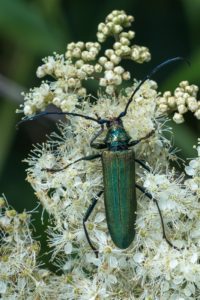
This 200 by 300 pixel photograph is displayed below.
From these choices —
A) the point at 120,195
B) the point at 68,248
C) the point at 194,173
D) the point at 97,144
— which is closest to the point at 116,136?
the point at 97,144

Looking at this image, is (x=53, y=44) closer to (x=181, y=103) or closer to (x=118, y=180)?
(x=181, y=103)

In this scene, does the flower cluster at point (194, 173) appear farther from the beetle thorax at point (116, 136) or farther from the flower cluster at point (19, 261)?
the flower cluster at point (19, 261)

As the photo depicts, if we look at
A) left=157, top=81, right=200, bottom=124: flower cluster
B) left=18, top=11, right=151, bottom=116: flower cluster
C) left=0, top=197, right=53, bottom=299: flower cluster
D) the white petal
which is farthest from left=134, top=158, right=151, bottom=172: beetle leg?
left=0, top=197, right=53, bottom=299: flower cluster

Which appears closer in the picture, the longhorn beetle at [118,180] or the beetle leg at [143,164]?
the longhorn beetle at [118,180]

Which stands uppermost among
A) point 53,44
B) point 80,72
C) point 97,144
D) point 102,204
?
point 53,44

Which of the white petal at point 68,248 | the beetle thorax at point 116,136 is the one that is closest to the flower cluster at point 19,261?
the white petal at point 68,248

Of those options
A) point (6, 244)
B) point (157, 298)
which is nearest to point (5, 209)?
point (6, 244)
